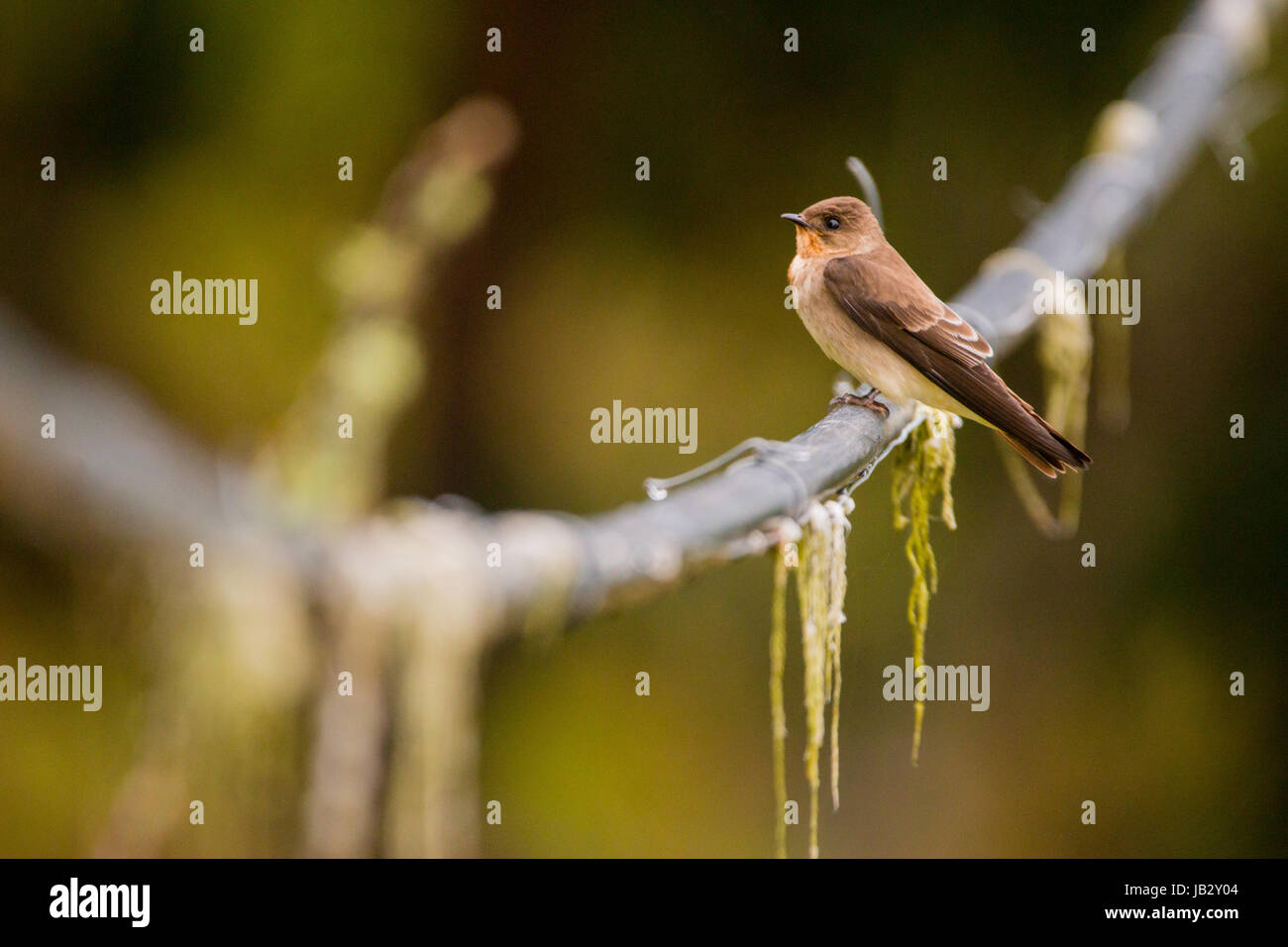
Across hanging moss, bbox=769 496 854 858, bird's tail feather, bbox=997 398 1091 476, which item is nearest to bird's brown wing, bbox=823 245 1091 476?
bird's tail feather, bbox=997 398 1091 476

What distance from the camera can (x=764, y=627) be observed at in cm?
553

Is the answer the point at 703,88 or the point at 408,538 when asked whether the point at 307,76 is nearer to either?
the point at 703,88

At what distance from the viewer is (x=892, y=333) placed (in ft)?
10.5

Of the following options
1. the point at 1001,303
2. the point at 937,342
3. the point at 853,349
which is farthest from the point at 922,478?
the point at 1001,303

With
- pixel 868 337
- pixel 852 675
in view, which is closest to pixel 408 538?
pixel 868 337

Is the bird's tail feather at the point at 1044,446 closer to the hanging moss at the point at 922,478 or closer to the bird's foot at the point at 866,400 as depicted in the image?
the hanging moss at the point at 922,478

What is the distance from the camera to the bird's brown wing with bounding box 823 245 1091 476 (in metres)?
2.94

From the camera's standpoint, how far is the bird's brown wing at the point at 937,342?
2.94 metres

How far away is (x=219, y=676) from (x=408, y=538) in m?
0.21

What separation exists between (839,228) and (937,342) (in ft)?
2.17

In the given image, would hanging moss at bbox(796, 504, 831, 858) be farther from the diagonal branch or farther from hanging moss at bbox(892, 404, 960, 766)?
hanging moss at bbox(892, 404, 960, 766)

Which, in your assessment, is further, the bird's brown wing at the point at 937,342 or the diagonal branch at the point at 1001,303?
the bird's brown wing at the point at 937,342

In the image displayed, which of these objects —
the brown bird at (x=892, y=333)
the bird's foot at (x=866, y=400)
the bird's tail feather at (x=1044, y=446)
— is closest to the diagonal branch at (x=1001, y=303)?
the bird's foot at (x=866, y=400)

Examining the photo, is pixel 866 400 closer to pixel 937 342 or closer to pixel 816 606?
pixel 937 342
